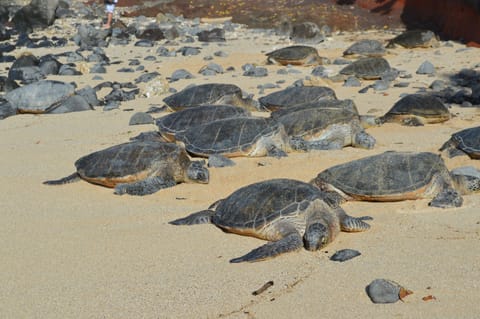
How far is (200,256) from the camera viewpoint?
15.0ft

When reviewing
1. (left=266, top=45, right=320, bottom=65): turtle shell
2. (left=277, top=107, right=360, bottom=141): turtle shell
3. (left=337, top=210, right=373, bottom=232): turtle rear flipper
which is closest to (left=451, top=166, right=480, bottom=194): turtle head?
(left=337, top=210, right=373, bottom=232): turtle rear flipper

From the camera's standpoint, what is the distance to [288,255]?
446 cm

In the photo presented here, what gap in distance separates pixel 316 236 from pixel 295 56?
27.6 ft

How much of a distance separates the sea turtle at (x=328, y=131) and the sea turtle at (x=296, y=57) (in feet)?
17.5

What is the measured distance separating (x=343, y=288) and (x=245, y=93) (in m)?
6.58

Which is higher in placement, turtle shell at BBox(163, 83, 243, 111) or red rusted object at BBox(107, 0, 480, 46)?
turtle shell at BBox(163, 83, 243, 111)

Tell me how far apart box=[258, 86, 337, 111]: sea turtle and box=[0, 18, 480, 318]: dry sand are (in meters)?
1.71

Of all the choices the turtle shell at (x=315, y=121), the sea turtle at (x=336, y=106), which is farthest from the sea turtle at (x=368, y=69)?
the turtle shell at (x=315, y=121)

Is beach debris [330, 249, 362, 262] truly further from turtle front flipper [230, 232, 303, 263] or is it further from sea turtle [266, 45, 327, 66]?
sea turtle [266, 45, 327, 66]

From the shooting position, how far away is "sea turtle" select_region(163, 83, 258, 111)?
897cm

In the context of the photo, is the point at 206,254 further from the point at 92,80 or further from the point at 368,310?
the point at 92,80

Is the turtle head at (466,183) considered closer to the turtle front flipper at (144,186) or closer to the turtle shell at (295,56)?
the turtle front flipper at (144,186)

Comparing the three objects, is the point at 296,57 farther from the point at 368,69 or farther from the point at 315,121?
the point at 315,121

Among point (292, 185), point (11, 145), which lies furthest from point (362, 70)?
point (292, 185)
